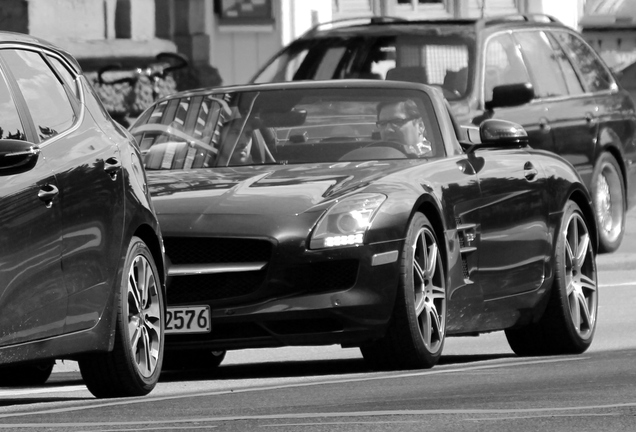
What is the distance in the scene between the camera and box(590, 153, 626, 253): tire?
18.0 meters

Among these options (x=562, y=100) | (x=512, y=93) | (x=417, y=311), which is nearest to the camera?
(x=417, y=311)

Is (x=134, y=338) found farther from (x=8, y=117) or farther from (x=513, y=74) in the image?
(x=513, y=74)

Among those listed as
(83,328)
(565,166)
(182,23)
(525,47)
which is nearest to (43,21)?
(182,23)

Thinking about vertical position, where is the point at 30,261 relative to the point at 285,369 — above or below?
above

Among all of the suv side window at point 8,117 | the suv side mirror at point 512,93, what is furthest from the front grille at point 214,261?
the suv side mirror at point 512,93

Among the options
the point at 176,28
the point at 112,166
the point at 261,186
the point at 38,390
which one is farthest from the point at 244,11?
the point at 112,166

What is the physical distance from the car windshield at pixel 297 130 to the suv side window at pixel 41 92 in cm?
207

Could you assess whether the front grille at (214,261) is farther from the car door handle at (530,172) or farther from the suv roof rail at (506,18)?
the suv roof rail at (506,18)

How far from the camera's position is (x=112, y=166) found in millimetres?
8430

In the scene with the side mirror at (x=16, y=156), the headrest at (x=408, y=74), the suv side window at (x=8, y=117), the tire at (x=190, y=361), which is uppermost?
the suv side window at (x=8, y=117)

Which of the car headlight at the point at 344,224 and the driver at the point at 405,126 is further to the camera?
the driver at the point at 405,126

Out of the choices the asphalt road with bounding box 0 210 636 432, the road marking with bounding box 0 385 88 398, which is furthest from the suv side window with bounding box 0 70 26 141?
the road marking with bounding box 0 385 88 398

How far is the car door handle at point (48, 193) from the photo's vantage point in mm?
7745

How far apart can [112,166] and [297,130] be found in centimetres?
241
